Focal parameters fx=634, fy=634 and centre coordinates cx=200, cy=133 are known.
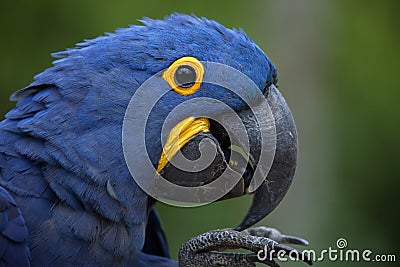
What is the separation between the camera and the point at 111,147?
6.63 feet

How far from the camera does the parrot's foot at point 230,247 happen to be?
78.0 inches

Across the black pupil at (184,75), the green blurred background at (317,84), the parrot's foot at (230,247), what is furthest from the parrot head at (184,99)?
the green blurred background at (317,84)

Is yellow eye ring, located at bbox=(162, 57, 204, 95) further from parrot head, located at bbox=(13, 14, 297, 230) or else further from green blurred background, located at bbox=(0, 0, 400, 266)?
green blurred background, located at bbox=(0, 0, 400, 266)

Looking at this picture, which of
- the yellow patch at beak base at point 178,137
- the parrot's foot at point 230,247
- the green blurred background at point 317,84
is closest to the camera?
the parrot's foot at point 230,247

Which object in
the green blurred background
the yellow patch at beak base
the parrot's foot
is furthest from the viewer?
the green blurred background

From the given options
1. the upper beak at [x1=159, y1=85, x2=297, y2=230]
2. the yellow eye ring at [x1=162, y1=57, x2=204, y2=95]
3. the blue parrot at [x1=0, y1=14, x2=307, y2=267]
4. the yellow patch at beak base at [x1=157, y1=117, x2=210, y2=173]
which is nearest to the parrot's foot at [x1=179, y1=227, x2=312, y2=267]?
the blue parrot at [x1=0, y1=14, x2=307, y2=267]

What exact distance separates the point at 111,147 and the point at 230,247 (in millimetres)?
502

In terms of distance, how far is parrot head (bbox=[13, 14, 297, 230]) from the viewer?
81.2 inches

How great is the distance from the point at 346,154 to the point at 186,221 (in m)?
1.35

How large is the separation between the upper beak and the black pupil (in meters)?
0.15

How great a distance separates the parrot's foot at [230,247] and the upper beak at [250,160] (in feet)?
0.38

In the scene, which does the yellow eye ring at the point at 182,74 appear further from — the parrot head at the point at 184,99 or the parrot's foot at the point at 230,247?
the parrot's foot at the point at 230,247

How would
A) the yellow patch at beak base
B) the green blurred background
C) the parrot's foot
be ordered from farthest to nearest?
the green blurred background, the yellow patch at beak base, the parrot's foot

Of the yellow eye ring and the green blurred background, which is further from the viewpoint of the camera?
the green blurred background
